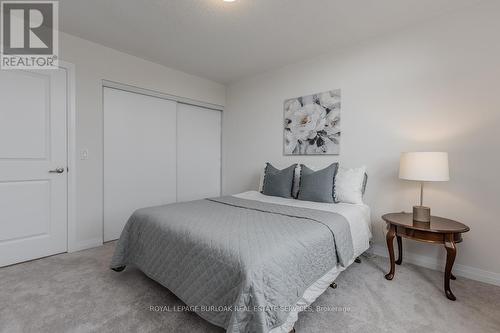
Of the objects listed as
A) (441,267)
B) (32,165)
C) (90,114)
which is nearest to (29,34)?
(90,114)

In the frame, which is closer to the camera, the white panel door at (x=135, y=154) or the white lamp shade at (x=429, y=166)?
the white lamp shade at (x=429, y=166)

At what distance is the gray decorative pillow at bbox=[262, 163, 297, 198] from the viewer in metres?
2.82

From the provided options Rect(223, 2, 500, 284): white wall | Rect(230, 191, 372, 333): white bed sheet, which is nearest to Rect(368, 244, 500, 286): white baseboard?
Rect(223, 2, 500, 284): white wall

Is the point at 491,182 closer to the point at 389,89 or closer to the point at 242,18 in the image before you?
the point at 389,89

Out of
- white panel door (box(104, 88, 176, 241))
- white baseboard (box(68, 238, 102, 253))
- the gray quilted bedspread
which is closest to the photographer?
the gray quilted bedspread

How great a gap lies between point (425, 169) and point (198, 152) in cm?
308

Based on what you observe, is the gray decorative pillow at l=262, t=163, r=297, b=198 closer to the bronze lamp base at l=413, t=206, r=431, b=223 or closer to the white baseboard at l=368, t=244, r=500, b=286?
the white baseboard at l=368, t=244, r=500, b=286

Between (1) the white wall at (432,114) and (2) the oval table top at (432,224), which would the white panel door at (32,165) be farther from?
(2) the oval table top at (432,224)

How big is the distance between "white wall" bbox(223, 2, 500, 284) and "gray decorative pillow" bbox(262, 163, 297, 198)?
17.1 inches

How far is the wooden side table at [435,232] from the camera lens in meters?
1.77

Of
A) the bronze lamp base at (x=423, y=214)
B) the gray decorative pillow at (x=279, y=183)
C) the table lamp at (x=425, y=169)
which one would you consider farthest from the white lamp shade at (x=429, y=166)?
the gray decorative pillow at (x=279, y=183)

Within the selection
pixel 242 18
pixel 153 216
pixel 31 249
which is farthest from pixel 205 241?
pixel 31 249

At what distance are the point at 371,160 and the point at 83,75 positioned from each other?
340cm

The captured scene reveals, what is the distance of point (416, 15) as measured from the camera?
220 centimetres
